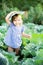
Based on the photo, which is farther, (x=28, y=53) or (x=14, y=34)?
(x=14, y=34)

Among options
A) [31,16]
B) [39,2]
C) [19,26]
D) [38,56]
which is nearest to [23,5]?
[39,2]

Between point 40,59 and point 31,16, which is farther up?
point 40,59

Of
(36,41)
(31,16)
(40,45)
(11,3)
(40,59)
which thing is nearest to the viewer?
(40,59)

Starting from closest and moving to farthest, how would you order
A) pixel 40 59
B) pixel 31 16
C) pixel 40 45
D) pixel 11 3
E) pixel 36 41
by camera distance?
pixel 40 59
pixel 40 45
pixel 36 41
pixel 31 16
pixel 11 3

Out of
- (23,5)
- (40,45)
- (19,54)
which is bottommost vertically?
(23,5)

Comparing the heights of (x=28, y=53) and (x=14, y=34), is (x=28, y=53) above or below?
below

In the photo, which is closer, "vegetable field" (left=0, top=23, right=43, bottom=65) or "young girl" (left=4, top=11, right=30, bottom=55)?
"vegetable field" (left=0, top=23, right=43, bottom=65)

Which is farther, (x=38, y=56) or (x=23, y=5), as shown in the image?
(x=23, y=5)

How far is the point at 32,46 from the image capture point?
17.1 feet

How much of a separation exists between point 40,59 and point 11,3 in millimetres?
13256

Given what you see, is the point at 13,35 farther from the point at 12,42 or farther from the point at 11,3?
the point at 11,3

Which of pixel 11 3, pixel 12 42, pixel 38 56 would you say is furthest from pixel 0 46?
pixel 11 3

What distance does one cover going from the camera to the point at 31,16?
567 inches

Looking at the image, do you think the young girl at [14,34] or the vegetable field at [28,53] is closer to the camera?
the vegetable field at [28,53]
